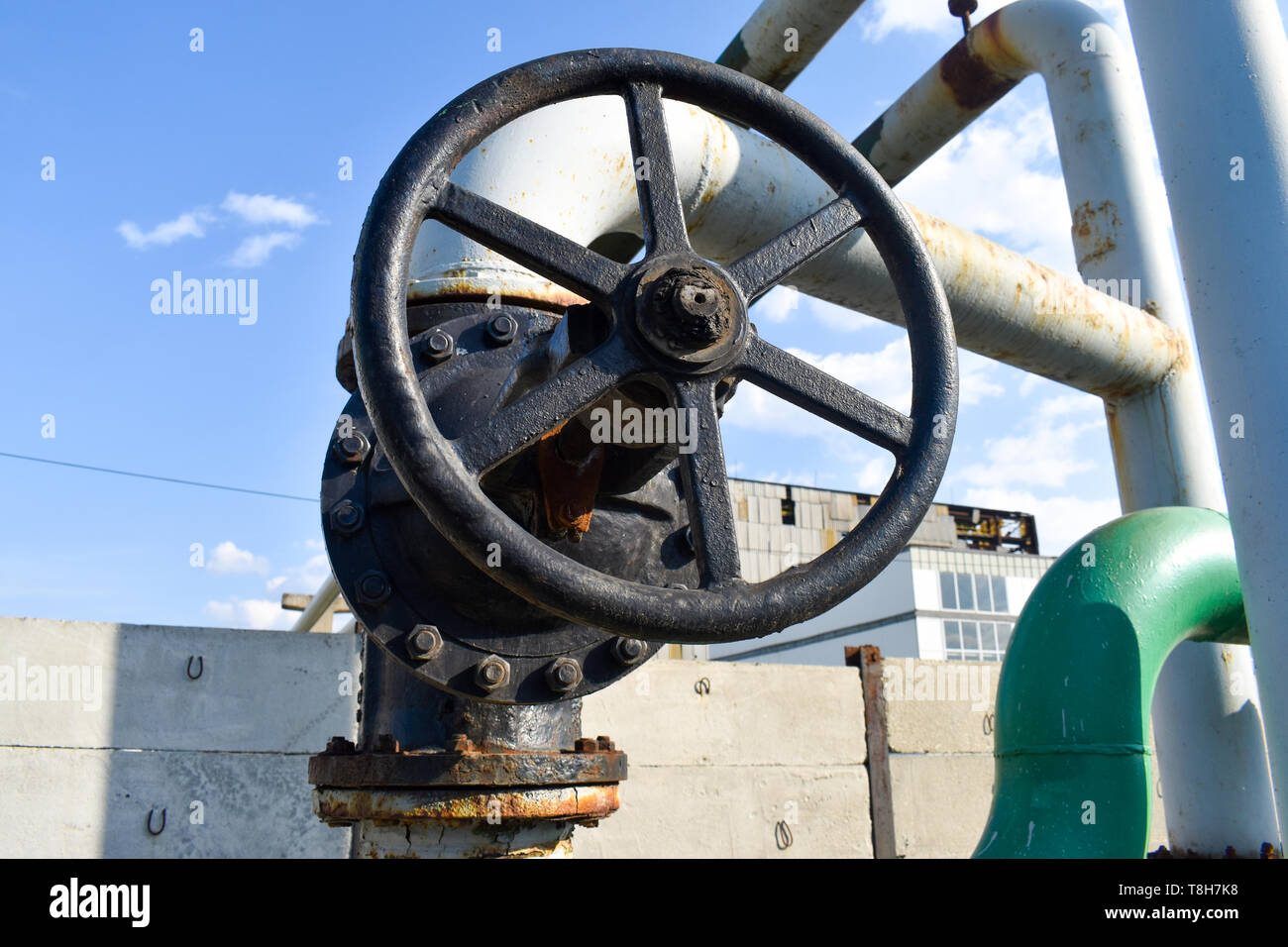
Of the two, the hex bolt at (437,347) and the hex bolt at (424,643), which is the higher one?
the hex bolt at (437,347)

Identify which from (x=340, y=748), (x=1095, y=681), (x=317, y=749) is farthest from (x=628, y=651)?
(x=317, y=749)

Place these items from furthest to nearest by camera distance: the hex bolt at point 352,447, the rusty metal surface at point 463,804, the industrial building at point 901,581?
the industrial building at point 901,581
the hex bolt at point 352,447
the rusty metal surface at point 463,804

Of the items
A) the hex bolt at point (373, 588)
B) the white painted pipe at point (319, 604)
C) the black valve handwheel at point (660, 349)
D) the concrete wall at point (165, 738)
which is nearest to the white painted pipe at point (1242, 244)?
the black valve handwheel at point (660, 349)

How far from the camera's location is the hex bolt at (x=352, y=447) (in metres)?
1.27

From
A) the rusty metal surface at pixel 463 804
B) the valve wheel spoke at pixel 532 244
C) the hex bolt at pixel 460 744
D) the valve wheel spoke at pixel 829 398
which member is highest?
the valve wheel spoke at pixel 532 244

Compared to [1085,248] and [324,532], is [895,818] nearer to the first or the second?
[1085,248]

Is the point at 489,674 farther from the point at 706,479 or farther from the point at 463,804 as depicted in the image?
the point at 706,479

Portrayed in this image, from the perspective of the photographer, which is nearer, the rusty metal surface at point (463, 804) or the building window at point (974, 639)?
the rusty metal surface at point (463, 804)

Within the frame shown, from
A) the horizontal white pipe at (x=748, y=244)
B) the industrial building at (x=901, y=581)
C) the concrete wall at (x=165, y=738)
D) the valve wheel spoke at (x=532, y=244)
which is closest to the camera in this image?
the valve wheel spoke at (x=532, y=244)

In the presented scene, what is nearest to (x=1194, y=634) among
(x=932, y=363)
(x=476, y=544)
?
(x=932, y=363)

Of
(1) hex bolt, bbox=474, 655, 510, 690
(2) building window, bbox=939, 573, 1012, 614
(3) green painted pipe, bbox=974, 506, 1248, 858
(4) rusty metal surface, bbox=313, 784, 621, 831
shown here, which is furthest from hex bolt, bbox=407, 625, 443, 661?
(2) building window, bbox=939, 573, 1012, 614

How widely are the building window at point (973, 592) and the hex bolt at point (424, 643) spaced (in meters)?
18.5

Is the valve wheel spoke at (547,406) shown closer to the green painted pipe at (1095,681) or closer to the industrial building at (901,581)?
the green painted pipe at (1095,681)

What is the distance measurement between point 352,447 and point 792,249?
24.1 inches
